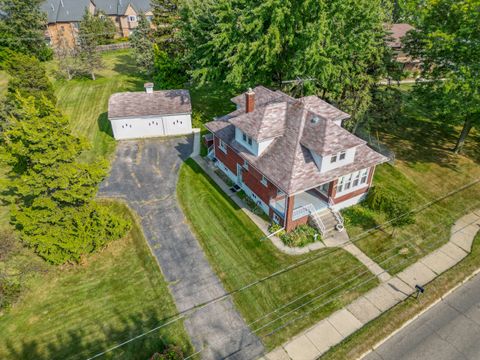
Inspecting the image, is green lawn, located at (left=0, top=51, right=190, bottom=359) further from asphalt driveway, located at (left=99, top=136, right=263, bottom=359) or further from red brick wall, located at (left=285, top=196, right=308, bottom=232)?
red brick wall, located at (left=285, top=196, right=308, bottom=232)

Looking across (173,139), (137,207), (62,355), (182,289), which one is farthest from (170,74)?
(62,355)

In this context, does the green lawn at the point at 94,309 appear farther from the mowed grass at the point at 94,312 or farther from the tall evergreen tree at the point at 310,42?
the tall evergreen tree at the point at 310,42

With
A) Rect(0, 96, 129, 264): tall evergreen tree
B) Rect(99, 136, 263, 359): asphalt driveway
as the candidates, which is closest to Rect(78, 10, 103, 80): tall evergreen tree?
Rect(99, 136, 263, 359): asphalt driveway

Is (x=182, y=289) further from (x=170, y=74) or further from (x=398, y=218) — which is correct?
(x=170, y=74)

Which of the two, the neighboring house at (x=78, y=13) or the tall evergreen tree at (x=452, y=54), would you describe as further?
the neighboring house at (x=78, y=13)

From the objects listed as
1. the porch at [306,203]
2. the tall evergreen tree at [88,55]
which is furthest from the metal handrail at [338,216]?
the tall evergreen tree at [88,55]
